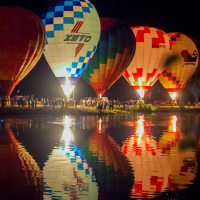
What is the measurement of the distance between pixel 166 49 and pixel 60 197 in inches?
1530

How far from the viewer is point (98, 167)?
37.5 feet

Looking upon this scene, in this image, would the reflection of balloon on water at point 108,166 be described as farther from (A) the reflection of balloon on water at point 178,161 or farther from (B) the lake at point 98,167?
(A) the reflection of balloon on water at point 178,161

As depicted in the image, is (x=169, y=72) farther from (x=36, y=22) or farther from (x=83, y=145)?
(x=83, y=145)

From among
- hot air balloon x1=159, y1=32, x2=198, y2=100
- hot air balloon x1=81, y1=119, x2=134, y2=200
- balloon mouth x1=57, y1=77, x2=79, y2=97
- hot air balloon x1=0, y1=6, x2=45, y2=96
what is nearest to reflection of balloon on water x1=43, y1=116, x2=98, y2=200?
hot air balloon x1=81, y1=119, x2=134, y2=200

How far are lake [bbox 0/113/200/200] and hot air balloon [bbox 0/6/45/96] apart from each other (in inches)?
727

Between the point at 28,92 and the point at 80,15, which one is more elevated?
the point at 80,15

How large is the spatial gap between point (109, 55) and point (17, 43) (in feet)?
26.3

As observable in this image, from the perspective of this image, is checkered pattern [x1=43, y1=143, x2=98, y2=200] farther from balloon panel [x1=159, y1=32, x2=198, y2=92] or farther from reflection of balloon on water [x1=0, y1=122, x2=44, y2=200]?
balloon panel [x1=159, y1=32, x2=198, y2=92]

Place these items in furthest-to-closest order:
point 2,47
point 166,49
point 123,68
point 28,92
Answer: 1. point 28,92
2. point 166,49
3. point 123,68
4. point 2,47

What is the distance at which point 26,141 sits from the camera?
640 inches

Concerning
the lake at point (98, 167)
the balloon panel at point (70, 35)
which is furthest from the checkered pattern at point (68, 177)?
the balloon panel at point (70, 35)

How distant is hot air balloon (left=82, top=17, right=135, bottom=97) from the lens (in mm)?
40875

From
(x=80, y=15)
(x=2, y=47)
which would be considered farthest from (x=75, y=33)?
(x=2, y=47)

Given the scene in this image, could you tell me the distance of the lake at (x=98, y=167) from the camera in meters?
9.05
